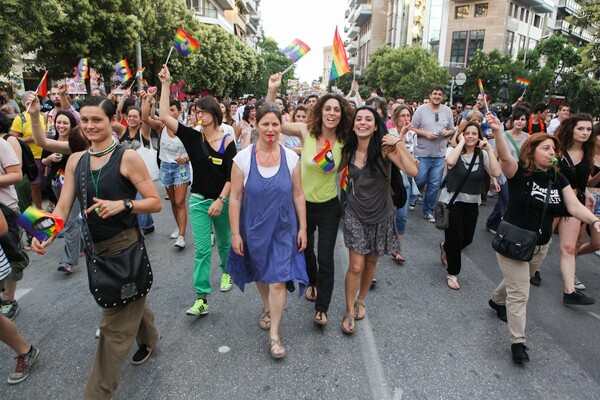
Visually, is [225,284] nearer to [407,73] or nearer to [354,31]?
[407,73]

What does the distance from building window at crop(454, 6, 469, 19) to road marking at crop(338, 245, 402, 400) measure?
187ft

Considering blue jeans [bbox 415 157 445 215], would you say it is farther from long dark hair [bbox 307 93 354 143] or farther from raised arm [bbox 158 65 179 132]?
raised arm [bbox 158 65 179 132]

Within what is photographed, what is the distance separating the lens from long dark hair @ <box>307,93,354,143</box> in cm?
343

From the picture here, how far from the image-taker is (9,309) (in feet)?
12.1

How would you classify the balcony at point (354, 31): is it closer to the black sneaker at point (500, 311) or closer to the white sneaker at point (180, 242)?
the white sneaker at point (180, 242)

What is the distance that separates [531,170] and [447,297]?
1.65 meters

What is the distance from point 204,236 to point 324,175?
1.29m

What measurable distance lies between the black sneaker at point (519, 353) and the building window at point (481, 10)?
56374 mm

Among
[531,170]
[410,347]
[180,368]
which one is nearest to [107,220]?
[180,368]

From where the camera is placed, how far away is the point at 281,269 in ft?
10.0

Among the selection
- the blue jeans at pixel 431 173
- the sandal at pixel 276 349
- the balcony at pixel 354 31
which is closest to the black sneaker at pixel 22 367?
the sandal at pixel 276 349

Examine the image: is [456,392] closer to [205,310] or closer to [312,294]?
[312,294]

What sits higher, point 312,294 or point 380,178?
point 380,178

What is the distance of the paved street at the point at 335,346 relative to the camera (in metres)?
2.76
